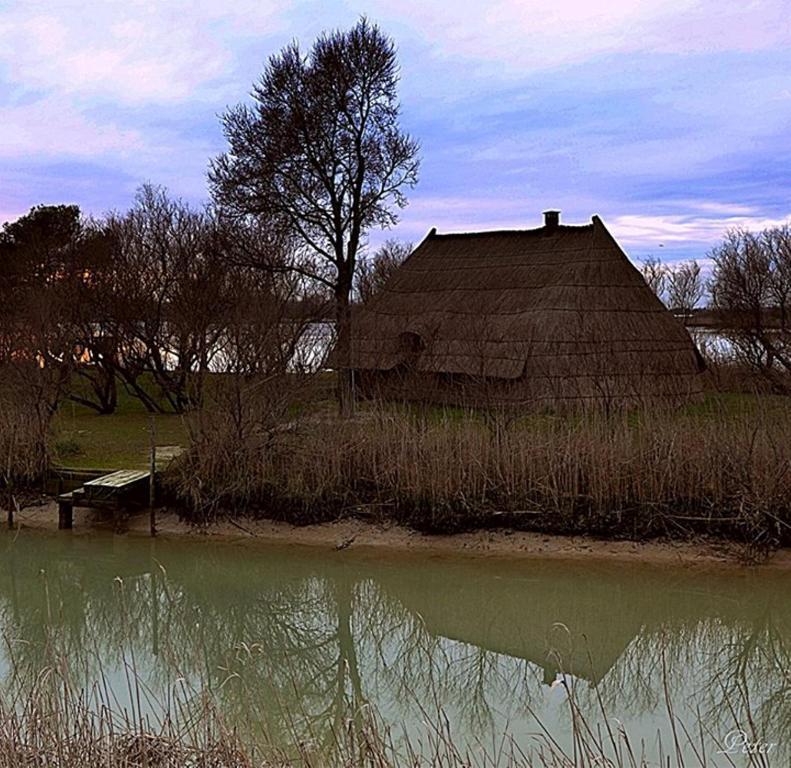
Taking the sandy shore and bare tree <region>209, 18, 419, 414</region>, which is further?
bare tree <region>209, 18, 419, 414</region>

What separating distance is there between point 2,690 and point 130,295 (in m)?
13.8

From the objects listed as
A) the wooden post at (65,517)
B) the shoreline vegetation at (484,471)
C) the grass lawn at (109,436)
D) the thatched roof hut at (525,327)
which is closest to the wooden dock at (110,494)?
the wooden post at (65,517)

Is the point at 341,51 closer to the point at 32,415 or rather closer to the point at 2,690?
the point at 32,415

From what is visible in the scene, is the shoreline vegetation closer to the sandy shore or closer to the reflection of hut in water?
the sandy shore

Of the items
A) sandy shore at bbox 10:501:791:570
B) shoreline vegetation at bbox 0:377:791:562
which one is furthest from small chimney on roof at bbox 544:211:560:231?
sandy shore at bbox 10:501:791:570

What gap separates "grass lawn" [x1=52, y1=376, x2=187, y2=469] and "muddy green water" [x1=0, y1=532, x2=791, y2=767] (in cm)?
191

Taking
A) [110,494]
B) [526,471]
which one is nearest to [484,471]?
[526,471]

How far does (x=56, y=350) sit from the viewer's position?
15.7 meters

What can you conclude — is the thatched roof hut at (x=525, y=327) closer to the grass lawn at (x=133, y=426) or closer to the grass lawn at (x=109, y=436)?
the grass lawn at (x=133, y=426)

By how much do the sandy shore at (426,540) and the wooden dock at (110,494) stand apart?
0.21m

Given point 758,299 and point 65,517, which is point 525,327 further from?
point 65,517

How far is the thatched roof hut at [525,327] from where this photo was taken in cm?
1647

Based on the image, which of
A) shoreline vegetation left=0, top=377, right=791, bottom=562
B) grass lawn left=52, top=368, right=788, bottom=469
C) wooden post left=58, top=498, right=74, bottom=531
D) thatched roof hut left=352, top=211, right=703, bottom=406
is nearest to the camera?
shoreline vegetation left=0, top=377, right=791, bottom=562

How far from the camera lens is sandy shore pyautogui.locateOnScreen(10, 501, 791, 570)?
1042 cm
